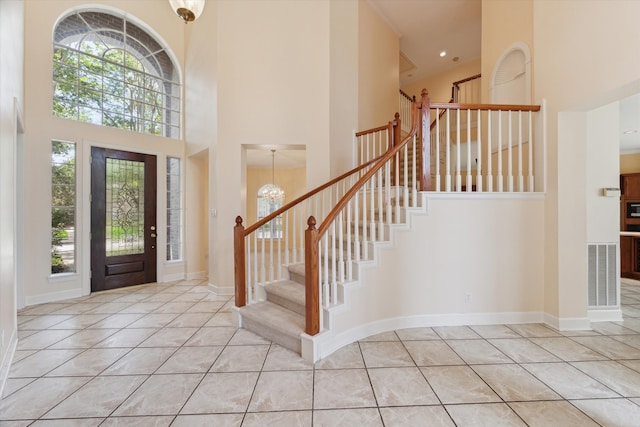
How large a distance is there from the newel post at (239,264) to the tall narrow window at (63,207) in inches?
122

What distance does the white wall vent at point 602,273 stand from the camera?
328 cm

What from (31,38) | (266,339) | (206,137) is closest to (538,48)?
(266,339)

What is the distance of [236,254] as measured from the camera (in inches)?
125

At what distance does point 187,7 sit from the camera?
2406mm

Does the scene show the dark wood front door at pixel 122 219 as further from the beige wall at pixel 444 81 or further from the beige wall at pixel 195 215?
the beige wall at pixel 444 81

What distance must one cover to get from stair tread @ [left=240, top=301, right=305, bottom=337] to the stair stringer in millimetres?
201

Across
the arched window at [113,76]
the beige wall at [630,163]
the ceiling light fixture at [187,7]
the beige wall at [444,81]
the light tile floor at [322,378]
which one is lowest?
the light tile floor at [322,378]

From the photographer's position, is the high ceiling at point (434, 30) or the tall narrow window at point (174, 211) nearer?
the tall narrow window at point (174, 211)

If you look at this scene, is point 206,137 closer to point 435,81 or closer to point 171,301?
point 171,301

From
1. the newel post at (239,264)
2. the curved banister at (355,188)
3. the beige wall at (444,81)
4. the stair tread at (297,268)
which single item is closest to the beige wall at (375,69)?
the curved banister at (355,188)

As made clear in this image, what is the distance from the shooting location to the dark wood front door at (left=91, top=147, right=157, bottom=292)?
15.0ft

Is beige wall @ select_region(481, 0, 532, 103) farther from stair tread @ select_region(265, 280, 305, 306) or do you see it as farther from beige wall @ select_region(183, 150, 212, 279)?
beige wall @ select_region(183, 150, 212, 279)

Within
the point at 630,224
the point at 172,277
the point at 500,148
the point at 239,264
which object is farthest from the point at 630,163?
the point at 172,277

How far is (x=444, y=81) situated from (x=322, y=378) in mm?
8817
